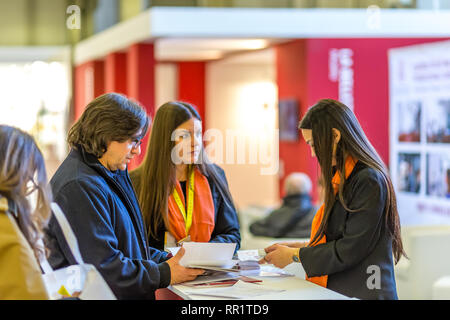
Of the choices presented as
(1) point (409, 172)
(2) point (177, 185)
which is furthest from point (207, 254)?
(1) point (409, 172)

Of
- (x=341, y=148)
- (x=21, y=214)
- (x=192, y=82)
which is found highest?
(x=192, y=82)

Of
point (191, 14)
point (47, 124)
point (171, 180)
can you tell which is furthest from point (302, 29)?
point (171, 180)

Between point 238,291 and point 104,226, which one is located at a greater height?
point 104,226

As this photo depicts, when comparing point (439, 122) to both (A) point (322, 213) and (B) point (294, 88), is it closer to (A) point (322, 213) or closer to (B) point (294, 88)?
(B) point (294, 88)

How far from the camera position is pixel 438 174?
265 inches

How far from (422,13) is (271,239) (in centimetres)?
341

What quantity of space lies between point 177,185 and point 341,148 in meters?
0.90

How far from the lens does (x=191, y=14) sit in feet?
25.5

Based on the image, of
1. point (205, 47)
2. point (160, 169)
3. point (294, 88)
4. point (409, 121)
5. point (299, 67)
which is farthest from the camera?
point (205, 47)

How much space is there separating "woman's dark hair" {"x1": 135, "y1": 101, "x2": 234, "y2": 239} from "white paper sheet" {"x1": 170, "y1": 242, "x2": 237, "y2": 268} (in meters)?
0.50

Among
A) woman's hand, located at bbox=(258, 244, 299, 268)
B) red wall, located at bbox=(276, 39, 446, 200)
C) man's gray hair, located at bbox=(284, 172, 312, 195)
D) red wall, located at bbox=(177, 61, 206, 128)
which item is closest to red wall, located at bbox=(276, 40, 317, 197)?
red wall, located at bbox=(276, 39, 446, 200)

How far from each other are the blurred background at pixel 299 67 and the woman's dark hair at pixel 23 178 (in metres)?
3.61

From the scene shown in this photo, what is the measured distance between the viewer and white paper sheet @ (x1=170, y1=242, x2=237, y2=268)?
8.24ft
